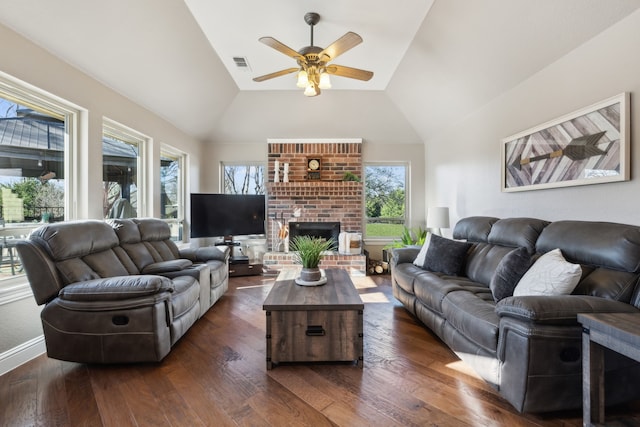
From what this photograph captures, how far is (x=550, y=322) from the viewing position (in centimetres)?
150

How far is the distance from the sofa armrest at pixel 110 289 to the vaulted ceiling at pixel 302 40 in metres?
1.90

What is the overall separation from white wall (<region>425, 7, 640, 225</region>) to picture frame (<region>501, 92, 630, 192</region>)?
0.19ft

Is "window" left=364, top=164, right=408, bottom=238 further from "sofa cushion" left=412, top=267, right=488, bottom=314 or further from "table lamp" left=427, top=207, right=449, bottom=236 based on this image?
"sofa cushion" left=412, top=267, right=488, bottom=314

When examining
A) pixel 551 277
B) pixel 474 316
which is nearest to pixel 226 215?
pixel 474 316

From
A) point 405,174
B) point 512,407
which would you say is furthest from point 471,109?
point 512,407

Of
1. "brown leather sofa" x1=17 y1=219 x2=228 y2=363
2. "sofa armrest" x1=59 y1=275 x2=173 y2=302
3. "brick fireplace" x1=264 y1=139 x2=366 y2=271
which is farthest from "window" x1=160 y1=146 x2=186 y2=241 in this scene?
"sofa armrest" x1=59 y1=275 x2=173 y2=302

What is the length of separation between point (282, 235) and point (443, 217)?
270cm

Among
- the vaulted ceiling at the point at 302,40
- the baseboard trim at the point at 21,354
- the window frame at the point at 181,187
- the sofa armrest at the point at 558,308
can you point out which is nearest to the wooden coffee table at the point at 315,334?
the sofa armrest at the point at 558,308

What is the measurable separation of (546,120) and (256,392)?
10.8 ft

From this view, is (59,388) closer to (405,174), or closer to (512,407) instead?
(512,407)

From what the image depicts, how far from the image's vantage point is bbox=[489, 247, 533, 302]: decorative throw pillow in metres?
2.12

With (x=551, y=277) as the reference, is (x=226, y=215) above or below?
above

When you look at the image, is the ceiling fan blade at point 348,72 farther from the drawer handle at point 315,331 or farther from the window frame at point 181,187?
the window frame at point 181,187

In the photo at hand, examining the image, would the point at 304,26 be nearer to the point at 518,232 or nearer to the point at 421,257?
the point at 421,257
